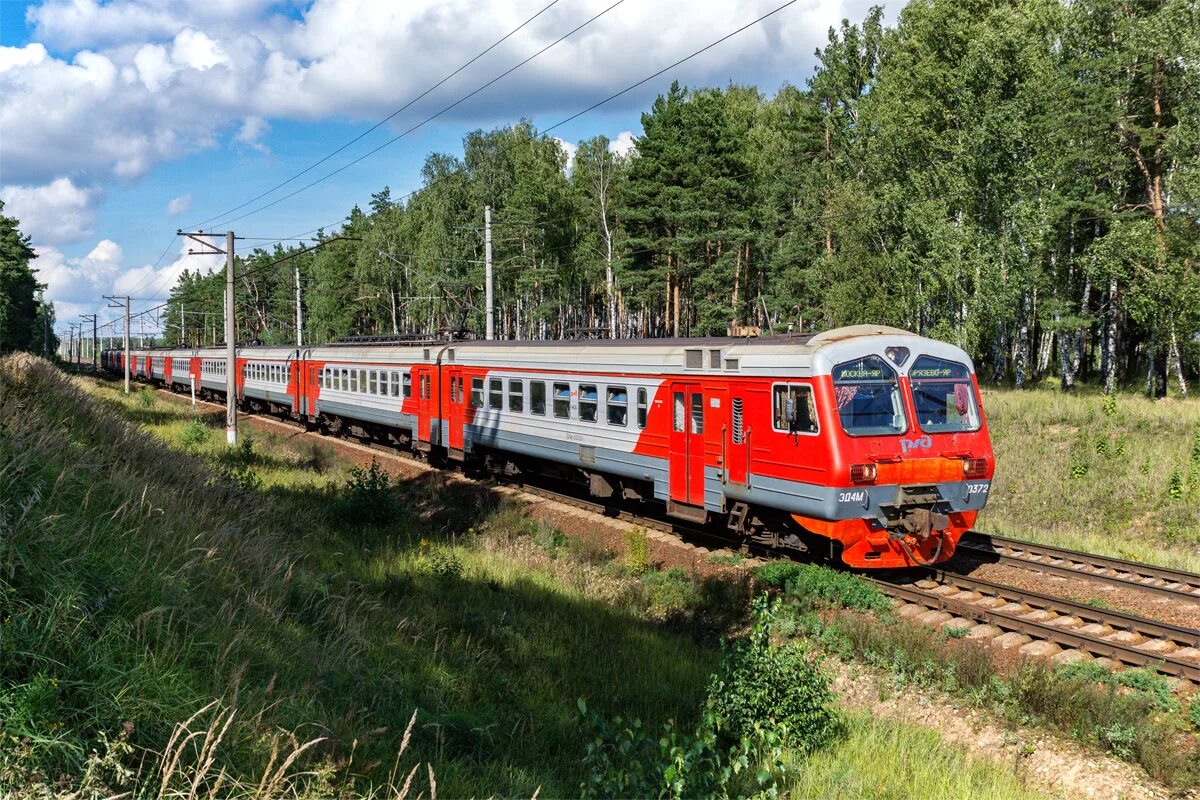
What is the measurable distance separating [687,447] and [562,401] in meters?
3.89

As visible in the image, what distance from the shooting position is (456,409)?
20438 mm

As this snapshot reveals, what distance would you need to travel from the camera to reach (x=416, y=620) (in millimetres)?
8750

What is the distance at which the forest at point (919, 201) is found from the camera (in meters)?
24.6

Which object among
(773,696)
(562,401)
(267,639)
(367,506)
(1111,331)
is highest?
(1111,331)

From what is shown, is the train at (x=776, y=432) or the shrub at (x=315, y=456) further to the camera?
the shrub at (x=315, y=456)

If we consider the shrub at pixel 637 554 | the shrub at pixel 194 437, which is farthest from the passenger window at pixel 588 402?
the shrub at pixel 194 437

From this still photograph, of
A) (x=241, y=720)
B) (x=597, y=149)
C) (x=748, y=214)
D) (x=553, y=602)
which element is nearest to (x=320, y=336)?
(x=597, y=149)

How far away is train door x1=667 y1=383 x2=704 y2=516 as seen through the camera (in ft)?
42.3

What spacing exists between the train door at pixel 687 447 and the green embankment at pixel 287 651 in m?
1.55

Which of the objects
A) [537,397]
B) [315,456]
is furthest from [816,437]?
[315,456]

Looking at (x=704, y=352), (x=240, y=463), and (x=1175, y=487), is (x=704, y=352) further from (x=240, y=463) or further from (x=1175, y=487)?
(x=240, y=463)

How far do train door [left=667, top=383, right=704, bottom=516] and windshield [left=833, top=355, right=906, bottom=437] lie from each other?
2.50 meters

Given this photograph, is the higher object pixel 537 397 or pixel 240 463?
pixel 537 397

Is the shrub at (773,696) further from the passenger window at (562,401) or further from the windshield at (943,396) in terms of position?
the passenger window at (562,401)
